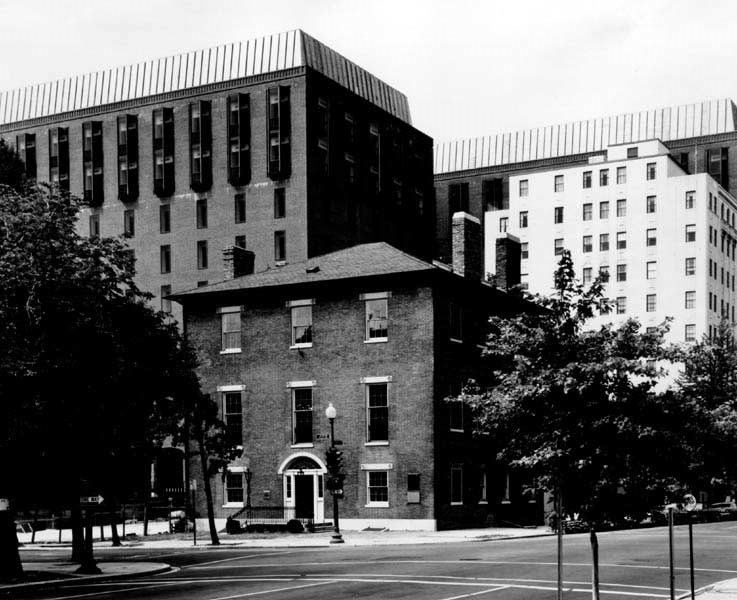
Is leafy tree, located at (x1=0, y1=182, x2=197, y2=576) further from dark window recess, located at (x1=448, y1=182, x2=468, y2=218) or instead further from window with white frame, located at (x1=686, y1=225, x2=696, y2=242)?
dark window recess, located at (x1=448, y1=182, x2=468, y2=218)

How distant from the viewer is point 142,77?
9888 centimetres

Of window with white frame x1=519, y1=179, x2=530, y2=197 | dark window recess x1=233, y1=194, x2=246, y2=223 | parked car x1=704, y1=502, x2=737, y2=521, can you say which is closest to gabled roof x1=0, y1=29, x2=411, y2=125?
dark window recess x1=233, y1=194, x2=246, y2=223

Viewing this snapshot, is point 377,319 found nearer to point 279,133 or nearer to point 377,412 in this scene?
point 377,412

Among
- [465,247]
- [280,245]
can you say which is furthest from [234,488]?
[280,245]

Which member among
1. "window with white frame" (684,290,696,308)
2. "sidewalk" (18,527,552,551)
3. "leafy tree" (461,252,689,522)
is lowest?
"sidewalk" (18,527,552,551)

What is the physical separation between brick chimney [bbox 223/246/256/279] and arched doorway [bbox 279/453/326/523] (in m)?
11.5

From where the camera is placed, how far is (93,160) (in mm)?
96312

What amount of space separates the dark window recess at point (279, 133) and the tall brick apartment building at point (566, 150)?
4236 centimetres

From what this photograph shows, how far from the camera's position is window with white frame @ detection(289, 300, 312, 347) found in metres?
55.8

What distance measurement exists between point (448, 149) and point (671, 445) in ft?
404

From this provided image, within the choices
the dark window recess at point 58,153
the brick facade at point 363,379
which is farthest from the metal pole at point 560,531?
the dark window recess at point 58,153

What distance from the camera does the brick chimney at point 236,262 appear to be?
60969 millimetres

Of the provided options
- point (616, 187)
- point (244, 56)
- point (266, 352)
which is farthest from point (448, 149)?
point (266, 352)

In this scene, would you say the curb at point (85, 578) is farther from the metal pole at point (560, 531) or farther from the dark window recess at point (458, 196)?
the dark window recess at point (458, 196)
